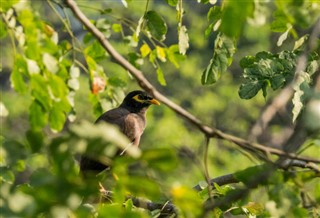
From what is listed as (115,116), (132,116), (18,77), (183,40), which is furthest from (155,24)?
(132,116)

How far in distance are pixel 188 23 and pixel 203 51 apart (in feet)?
3.79

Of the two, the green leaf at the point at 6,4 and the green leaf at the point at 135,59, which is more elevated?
the green leaf at the point at 6,4

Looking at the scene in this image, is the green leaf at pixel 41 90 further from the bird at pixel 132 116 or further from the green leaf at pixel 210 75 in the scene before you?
the bird at pixel 132 116

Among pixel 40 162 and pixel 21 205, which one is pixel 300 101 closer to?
pixel 21 205

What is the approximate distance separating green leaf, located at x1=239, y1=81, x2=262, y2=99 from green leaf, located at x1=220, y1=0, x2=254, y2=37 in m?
1.21

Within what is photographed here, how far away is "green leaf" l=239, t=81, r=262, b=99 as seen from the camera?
3086mm

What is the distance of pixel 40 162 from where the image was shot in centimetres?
1520

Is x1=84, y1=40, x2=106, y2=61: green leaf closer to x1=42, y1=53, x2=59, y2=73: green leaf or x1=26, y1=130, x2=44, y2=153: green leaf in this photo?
x1=42, y1=53, x2=59, y2=73: green leaf

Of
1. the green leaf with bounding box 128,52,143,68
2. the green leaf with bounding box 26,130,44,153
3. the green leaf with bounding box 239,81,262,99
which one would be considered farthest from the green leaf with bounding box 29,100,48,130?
the green leaf with bounding box 128,52,143,68

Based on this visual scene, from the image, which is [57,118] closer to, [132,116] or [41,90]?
[41,90]

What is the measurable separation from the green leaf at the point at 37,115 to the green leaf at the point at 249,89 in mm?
759

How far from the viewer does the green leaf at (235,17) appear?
181 cm

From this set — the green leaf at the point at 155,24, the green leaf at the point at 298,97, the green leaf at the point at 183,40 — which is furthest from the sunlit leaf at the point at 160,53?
the green leaf at the point at 298,97

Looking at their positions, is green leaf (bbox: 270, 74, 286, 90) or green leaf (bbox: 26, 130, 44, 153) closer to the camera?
green leaf (bbox: 26, 130, 44, 153)
